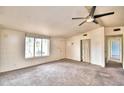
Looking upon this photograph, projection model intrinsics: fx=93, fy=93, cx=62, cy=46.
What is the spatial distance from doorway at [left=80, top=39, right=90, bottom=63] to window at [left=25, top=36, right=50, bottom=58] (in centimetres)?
273

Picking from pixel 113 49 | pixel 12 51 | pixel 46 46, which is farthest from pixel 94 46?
pixel 12 51

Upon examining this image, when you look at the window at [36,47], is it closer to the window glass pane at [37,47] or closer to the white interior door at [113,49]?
the window glass pane at [37,47]

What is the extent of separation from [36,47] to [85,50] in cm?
366

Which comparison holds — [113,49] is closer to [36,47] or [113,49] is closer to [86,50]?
[86,50]

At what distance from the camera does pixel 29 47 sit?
5441 millimetres

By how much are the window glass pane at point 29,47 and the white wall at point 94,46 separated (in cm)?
380

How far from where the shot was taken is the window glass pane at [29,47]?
522cm

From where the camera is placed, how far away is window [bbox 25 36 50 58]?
210 inches

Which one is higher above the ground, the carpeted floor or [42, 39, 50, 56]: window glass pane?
[42, 39, 50, 56]: window glass pane

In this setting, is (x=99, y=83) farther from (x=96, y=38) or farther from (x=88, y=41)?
(x=88, y=41)

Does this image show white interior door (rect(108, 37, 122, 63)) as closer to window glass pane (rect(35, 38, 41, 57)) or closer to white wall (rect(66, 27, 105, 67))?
white wall (rect(66, 27, 105, 67))

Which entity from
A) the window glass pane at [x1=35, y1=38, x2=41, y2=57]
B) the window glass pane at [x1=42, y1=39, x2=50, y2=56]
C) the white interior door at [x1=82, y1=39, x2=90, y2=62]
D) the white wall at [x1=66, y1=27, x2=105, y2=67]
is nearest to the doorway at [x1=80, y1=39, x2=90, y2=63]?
the white interior door at [x1=82, y1=39, x2=90, y2=62]
